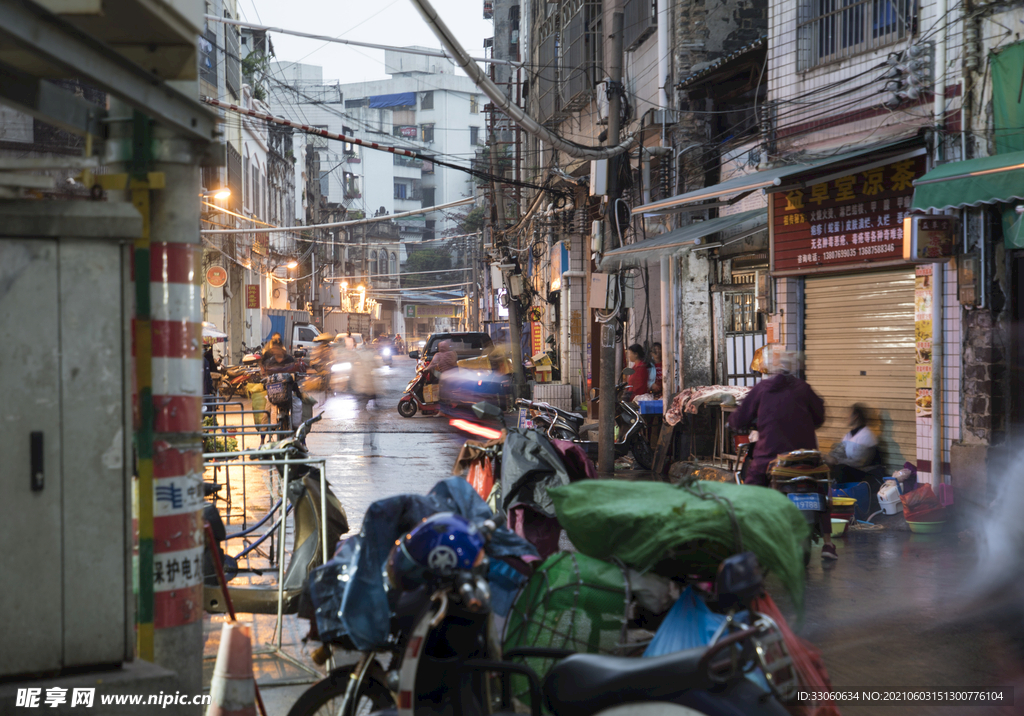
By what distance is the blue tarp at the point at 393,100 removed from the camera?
79.0 m

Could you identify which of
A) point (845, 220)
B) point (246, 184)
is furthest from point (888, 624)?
point (246, 184)

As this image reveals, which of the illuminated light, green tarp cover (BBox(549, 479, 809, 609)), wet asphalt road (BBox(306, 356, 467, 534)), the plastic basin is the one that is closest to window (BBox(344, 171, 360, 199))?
wet asphalt road (BBox(306, 356, 467, 534))

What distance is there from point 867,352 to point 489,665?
946 cm

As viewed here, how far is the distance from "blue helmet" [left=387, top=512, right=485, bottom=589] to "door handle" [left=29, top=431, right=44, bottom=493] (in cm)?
141

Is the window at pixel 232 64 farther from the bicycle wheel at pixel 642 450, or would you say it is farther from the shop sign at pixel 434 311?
the shop sign at pixel 434 311

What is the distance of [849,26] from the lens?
1150 centimetres

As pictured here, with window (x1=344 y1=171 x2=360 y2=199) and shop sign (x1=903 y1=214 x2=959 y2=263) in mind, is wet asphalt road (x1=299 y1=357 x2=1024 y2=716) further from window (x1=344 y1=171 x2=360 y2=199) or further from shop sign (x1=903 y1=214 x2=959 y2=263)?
window (x1=344 y1=171 x2=360 y2=199)

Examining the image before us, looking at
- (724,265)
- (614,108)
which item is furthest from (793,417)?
(724,265)

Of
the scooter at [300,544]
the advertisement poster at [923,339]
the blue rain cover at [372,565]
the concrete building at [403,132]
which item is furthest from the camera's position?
the concrete building at [403,132]

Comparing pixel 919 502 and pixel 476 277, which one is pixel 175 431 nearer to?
pixel 919 502

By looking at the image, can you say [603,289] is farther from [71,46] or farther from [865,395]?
[71,46]

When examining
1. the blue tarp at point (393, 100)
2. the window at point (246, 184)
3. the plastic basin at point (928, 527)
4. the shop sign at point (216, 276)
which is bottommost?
the plastic basin at point (928, 527)

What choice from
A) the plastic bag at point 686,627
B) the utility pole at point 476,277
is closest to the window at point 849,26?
the plastic bag at point 686,627

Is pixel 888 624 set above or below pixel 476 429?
below
